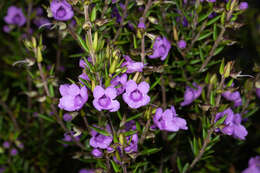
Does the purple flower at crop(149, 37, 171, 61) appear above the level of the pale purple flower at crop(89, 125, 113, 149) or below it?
above

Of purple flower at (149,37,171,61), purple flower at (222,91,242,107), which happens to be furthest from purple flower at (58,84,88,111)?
purple flower at (222,91,242,107)

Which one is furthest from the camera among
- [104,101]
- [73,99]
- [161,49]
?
[161,49]

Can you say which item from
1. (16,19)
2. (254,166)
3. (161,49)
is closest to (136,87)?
(161,49)

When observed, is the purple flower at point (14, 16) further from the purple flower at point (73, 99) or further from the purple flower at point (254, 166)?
the purple flower at point (254, 166)

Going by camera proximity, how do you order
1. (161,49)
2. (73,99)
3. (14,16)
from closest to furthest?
(73,99)
(161,49)
(14,16)

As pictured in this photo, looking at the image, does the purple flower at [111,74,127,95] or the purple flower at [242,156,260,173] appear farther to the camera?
the purple flower at [242,156,260,173]

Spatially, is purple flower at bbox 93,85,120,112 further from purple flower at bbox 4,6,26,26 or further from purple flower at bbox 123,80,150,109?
purple flower at bbox 4,6,26,26

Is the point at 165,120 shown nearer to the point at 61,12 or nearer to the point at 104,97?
the point at 104,97
